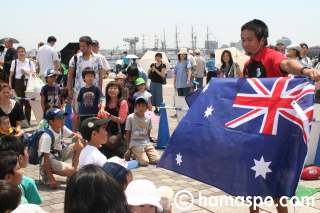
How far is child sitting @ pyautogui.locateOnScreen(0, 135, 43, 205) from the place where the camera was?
152 inches

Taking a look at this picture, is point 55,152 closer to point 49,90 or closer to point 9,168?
point 9,168

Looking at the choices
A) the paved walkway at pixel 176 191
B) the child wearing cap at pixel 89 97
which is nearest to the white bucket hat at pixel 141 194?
the paved walkway at pixel 176 191

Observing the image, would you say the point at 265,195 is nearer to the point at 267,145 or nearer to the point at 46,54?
the point at 267,145

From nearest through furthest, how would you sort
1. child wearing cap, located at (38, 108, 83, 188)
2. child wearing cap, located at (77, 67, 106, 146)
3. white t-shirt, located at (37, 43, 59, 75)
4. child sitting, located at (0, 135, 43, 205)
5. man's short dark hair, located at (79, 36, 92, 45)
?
child sitting, located at (0, 135, 43, 205), child wearing cap, located at (38, 108, 83, 188), child wearing cap, located at (77, 67, 106, 146), man's short dark hair, located at (79, 36, 92, 45), white t-shirt, located at (37, 43, 59, 75)

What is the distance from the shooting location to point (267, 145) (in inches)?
128

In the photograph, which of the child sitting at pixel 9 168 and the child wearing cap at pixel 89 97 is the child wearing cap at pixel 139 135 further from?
the child sitting at pixel 9 168

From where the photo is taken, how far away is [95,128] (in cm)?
456

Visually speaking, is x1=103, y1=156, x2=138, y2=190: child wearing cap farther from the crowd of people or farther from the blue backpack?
the blue backpack

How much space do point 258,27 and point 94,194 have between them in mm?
2450

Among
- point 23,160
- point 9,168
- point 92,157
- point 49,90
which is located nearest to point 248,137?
point 92,157

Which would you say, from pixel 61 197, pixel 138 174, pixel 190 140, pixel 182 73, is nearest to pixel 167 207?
pixel 190 140

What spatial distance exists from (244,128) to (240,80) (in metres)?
0.51

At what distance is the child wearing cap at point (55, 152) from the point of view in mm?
5418

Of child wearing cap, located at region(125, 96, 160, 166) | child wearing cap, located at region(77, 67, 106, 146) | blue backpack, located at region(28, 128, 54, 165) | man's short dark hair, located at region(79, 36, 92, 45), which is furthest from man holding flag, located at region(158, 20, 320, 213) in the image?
man's short dark hair, located at region(79, 36, 92, 45)
